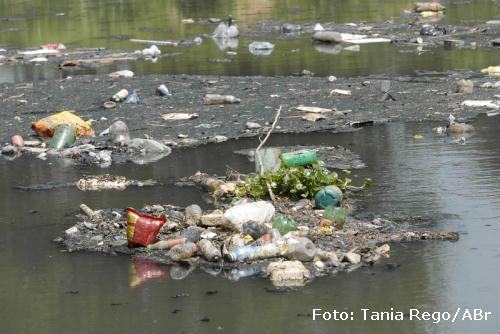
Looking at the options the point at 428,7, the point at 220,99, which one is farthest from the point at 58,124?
the point at 428,7

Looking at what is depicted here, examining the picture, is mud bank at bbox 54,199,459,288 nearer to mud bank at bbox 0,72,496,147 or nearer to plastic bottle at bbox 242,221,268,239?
plastic bottle at bbox 242,221,268,239

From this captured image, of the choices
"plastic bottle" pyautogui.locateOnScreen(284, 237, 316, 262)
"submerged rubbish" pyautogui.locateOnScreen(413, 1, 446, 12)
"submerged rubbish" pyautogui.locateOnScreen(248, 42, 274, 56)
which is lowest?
"submerged rubbish" pyautogui.locateOnScreen(248, 42, 274, 56)

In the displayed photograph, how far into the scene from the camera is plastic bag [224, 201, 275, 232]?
23.2 ft

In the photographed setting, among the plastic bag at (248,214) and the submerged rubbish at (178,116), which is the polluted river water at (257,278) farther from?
the submerged rubbish at (178,116)

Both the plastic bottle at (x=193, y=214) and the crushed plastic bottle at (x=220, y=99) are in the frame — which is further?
the crushed plastic bottle at (x=220, y=99)

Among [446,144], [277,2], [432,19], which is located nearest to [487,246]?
[446,144]

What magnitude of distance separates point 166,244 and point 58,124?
4376 millimetres

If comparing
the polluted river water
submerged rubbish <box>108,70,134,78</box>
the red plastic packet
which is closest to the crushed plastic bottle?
the polluted river water

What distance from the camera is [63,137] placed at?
10570 mm

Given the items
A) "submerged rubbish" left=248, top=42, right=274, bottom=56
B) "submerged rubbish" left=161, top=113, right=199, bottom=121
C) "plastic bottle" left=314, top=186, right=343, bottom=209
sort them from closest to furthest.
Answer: "plastic bottle" left=314, top=186, right=343, bottom=209, "submerged rubbish" left=161, top=113, right=199, bottom=121, "submerged rubbish" left=248, top=42, right=274, bottom=56

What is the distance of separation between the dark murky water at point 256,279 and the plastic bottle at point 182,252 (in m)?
0.13

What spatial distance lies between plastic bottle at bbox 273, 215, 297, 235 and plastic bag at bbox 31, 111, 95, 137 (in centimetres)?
435

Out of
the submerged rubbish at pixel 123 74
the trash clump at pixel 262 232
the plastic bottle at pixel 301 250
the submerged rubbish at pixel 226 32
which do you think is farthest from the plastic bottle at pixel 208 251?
the submerged rubbish at pixel 226 32

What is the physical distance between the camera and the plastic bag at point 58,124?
10945 millimetres
